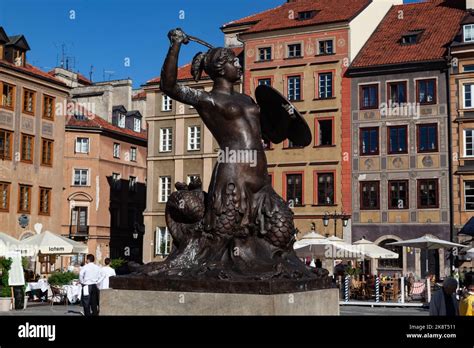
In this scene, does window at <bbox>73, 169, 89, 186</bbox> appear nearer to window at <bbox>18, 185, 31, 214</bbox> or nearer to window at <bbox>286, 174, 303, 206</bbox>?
window at <bbox>18, 185, 31, 214</bbox>

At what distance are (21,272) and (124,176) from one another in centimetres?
3001

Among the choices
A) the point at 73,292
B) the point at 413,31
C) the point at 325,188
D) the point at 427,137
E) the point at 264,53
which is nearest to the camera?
the point at 73,292

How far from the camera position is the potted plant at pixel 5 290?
66.0ft

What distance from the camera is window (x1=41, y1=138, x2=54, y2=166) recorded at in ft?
130

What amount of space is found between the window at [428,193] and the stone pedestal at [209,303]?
97.0ft

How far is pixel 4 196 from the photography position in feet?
121

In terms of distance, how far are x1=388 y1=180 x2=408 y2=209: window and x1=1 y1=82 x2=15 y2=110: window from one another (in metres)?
19.1

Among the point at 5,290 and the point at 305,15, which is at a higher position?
the point at 305,15

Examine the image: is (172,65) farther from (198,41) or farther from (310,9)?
(310,9)

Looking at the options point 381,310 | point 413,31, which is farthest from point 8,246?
point 413,31

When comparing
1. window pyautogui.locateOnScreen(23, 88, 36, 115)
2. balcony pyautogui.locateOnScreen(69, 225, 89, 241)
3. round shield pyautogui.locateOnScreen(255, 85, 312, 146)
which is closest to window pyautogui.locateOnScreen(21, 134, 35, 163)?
window pyautogui.locateOnScreen(23, 88, 36, 115)

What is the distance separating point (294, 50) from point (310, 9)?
2726mm
